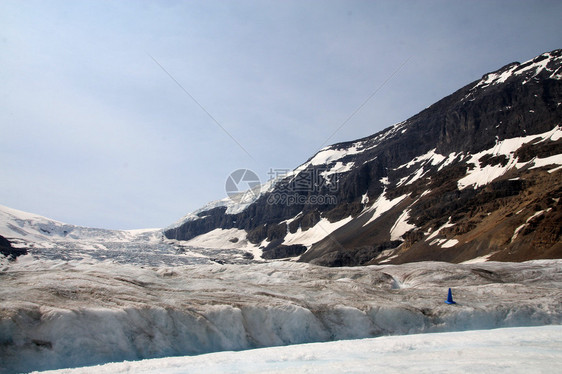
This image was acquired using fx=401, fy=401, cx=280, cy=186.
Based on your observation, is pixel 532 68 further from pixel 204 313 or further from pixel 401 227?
pixel 204 313

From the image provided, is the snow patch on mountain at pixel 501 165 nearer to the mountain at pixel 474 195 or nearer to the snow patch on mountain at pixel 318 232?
the mountain at pixel 474 195

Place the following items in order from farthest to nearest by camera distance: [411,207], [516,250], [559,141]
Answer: [411,207] → [559,141] → [516,250]

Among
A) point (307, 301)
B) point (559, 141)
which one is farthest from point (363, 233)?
point (307, 301)

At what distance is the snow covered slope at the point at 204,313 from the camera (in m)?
15.2

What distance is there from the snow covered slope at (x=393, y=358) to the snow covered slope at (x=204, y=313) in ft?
5.67

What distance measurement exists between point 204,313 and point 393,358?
8798 millimetres

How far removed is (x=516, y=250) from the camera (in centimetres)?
7800

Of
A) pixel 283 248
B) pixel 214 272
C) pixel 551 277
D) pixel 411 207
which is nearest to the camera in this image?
pixel 551 277

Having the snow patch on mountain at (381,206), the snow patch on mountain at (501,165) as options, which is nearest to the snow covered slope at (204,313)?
the snow patch on mountain at (501,165)

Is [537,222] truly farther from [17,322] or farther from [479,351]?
[17,322]

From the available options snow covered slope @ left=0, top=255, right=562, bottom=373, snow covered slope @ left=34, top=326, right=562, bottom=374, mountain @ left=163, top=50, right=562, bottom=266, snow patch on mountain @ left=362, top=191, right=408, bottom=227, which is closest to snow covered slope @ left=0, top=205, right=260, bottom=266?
mountain @ left=163, top=50, right=562, bottom=266

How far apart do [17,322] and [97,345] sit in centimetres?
293

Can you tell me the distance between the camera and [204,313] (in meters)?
19.0

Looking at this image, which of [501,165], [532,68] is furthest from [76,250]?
[532,68]
